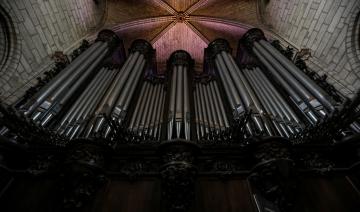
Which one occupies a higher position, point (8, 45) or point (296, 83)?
point (8, 45)

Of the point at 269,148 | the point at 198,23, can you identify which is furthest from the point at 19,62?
the point at 198,23

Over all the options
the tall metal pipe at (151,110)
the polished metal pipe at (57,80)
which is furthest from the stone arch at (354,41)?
the polished metal pipe at (57,80)

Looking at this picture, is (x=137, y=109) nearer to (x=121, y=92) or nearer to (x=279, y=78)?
(x=121, y=92)

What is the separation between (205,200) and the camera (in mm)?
2916

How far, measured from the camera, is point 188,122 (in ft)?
12.8

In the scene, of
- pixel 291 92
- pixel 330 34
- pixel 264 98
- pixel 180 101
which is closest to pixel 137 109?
pixel 180 101

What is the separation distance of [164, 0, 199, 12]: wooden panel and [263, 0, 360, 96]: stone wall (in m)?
3.30

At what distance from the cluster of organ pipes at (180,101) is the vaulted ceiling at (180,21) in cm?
209

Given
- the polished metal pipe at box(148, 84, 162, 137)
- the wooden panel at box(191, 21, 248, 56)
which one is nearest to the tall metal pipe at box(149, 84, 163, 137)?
the polished metal pipe at box(148, 84, 162, 137)

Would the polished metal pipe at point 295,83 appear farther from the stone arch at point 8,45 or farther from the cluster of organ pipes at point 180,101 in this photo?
the stone arch at point 8,45

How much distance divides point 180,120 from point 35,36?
4.16 metres

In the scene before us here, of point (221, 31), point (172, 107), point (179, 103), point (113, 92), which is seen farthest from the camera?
point (221, 31)

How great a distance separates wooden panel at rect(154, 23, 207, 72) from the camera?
9.65 meters

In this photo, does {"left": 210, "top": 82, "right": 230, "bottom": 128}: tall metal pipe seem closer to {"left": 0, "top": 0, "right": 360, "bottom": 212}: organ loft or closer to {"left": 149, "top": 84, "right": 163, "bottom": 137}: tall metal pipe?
{"left": 0, "top": 0, "right": 360, "bottom": 212}: organ loft
